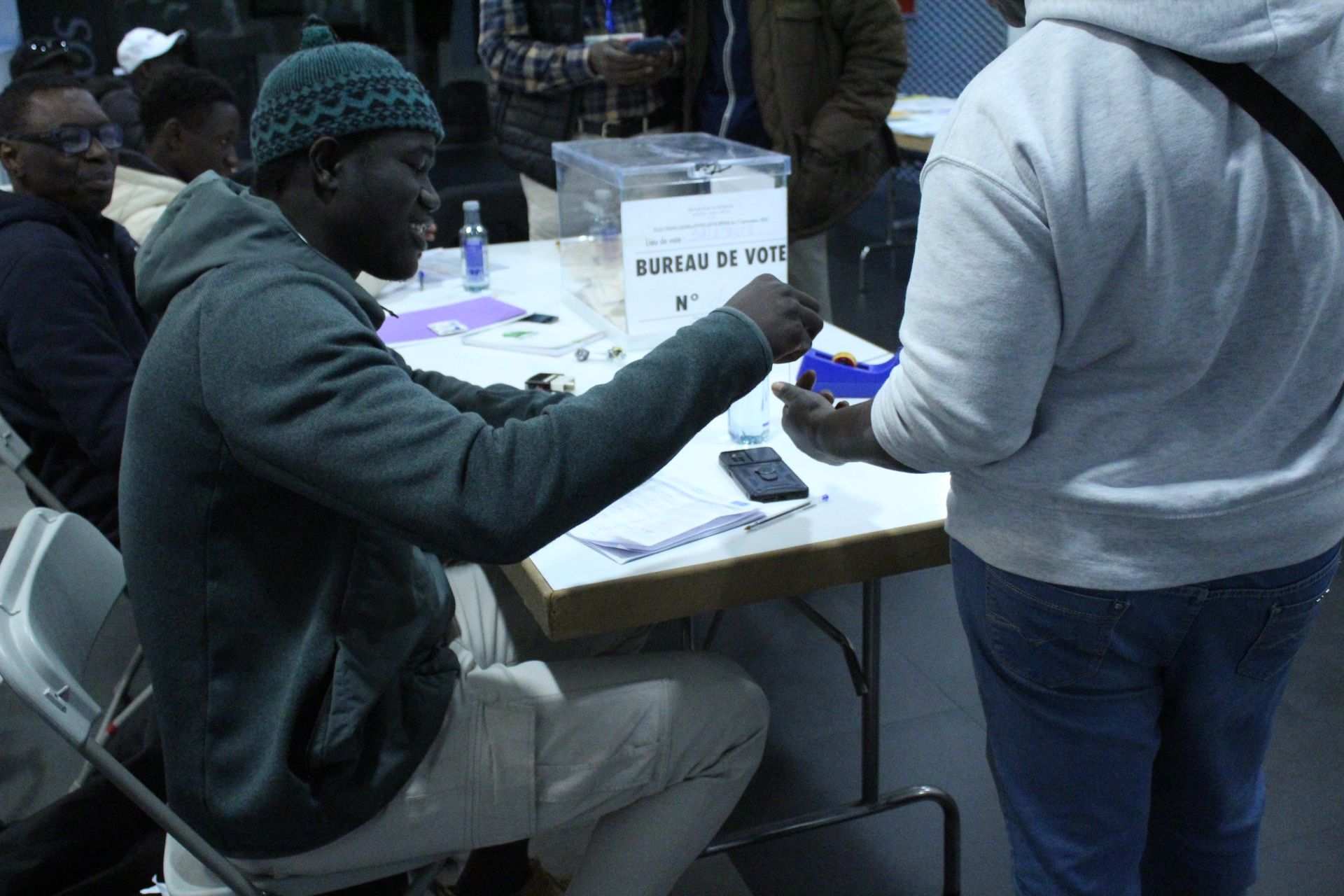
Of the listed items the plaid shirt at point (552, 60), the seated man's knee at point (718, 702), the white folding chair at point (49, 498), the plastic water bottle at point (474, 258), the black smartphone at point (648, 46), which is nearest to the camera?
the seated man's knee at point (718, 702)

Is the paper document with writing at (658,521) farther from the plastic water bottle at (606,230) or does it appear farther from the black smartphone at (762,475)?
the plastic water bottle at (606,230)

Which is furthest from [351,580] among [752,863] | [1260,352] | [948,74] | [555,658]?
[948,74]

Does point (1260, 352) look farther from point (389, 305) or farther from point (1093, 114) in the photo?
point (389, 305)

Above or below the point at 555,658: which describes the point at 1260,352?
above

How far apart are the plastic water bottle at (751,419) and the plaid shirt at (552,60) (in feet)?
5.11

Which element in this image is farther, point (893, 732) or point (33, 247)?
point (893, 732)

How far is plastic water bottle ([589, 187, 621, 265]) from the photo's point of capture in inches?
92.4

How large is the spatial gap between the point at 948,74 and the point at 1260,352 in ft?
21.8

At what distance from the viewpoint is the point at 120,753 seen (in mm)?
2010

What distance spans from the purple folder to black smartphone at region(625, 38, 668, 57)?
31.0 inches

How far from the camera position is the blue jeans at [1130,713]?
1040mm

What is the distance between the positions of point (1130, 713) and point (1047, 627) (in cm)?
13

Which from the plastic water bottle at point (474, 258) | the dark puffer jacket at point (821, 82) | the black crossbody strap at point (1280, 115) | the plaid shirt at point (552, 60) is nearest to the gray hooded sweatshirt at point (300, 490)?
the black crossbody strap at point (1280, 115)

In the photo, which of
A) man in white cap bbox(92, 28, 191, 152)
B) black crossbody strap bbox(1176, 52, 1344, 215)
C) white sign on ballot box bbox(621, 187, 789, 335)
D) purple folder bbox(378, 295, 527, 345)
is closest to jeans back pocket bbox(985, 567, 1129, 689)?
black crossbody strap bbox(1176, 52, 1344, 215)
